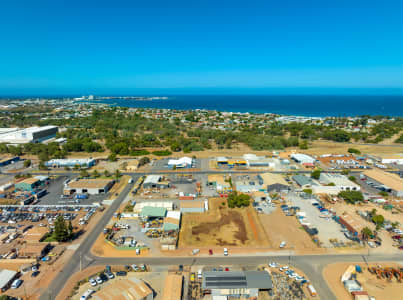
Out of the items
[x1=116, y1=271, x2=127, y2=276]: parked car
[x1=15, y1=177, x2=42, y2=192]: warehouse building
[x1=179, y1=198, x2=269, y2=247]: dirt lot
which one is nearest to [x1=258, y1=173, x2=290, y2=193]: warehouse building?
[x1=179, y1=198, x2=269, y2=247]: dirt lot

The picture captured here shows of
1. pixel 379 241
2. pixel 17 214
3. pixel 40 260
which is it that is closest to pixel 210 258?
pixel 40 260

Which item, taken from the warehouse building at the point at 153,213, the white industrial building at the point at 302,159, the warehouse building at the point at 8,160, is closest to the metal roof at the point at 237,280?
the warehouse building at the point at 153,213

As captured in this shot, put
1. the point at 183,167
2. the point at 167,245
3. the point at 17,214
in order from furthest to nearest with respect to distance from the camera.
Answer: the point at 183,167 → the point at 17,214 → the point at 167,245

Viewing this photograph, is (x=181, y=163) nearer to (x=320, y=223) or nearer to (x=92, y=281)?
(x=320, y=223)

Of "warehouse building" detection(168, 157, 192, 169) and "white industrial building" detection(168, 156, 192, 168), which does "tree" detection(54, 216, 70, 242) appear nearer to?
"warehouse building" detection(168, 157, 192, 169)

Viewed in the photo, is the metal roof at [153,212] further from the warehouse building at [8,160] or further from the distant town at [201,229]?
the warehouse building at [8,160]

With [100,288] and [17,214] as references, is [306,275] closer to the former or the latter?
[100,288]
